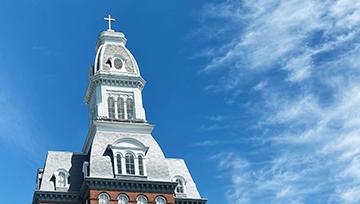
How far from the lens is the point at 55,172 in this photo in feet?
208

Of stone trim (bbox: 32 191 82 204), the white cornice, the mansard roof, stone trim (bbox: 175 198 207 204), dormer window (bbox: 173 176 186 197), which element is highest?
the white cornice

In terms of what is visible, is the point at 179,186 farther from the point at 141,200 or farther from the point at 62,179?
the point at 62,179

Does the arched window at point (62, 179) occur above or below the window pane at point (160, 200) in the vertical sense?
above

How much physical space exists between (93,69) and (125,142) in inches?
464

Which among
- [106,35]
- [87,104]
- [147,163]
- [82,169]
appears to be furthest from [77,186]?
[106,35]

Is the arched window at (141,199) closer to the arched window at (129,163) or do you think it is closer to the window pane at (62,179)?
the arched window at (129,163)

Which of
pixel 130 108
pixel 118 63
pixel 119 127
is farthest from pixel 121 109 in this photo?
pixel 118 63

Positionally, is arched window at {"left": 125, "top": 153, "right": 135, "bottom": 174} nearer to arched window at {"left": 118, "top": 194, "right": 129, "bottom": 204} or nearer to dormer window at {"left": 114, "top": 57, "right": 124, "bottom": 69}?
arched window at {"left": 118, "top": 194, "right": 129, "bottom": 204}

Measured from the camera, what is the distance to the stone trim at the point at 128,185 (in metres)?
60.0

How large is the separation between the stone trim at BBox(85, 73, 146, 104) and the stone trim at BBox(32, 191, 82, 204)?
13.1m

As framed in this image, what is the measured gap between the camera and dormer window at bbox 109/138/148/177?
6222 cm

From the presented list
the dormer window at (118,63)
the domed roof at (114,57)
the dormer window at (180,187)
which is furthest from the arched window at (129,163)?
the dormer window at (118,63)

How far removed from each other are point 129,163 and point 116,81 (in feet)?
34.4

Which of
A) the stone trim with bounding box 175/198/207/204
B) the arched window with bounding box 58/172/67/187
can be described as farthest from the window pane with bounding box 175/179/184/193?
the arched window with bounding box 58/172/67/187
